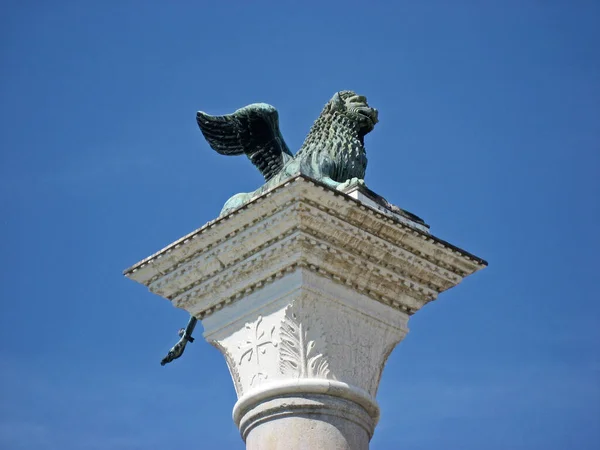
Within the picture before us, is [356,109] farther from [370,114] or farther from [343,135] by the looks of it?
[343,135]

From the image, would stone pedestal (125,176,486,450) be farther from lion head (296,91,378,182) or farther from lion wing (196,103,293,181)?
lion wing (196,103,293,181)

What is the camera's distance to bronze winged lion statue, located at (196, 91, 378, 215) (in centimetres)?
1123

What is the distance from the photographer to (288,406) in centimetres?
915

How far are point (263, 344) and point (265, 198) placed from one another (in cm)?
107

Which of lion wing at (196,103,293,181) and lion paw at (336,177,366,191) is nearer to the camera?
lion paw at (336,177,366,191)

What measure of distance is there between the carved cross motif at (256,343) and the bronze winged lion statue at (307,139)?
171cm

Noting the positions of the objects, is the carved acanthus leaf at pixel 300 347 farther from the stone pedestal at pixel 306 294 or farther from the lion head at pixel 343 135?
the lion head at pixel 343 135

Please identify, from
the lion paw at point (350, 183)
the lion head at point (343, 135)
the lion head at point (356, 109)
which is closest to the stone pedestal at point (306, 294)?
the lion paw at point (350, 183)

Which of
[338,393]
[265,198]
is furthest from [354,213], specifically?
[338,393]

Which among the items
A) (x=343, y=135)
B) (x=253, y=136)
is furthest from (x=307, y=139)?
(x=253, y=136)


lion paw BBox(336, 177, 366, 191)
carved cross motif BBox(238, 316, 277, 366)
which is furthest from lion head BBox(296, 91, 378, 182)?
carved cross motif BBox(238, 316, 277, 366)

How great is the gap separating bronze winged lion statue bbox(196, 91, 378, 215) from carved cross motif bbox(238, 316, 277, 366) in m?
1.71

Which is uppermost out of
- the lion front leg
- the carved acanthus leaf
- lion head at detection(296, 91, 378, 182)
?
lion head at detection(296, 91, 378, 182)

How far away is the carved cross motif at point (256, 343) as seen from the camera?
31.3 feet
